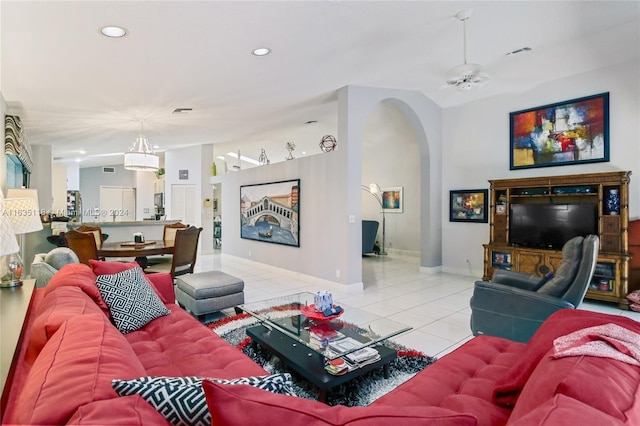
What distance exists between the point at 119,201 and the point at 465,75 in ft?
42.4

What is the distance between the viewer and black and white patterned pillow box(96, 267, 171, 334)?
2.21 m

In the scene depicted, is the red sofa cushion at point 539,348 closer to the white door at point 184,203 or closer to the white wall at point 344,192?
the white wall at point 344,192

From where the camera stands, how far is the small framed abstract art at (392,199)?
8.45 m

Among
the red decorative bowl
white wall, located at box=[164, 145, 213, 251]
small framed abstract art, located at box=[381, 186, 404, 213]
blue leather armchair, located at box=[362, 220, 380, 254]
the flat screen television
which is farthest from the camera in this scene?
white wall, located at box=[164, 145, 213, 251]

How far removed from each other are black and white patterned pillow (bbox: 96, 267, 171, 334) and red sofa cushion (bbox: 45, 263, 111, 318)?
5 cm

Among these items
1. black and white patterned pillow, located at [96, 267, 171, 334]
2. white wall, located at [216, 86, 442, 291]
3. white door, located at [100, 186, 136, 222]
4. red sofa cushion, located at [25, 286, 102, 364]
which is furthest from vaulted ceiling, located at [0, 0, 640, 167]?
white door, located at [100, 186, 136, 222]

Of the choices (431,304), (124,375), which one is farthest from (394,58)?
(124,375)

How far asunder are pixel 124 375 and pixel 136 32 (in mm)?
3057

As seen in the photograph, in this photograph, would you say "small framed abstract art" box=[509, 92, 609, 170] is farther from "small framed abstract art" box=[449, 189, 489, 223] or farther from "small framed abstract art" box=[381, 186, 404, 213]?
"small framed abstract art" box=[381, 186, 404, 213]

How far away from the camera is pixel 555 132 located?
16.2 feet

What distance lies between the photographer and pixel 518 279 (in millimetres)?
3113

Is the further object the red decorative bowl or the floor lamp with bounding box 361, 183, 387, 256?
the floor lamp with bounding box 361, 183, 387, 256

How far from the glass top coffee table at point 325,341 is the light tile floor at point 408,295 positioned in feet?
2.29

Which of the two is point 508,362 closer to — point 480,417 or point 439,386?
point 439,386
